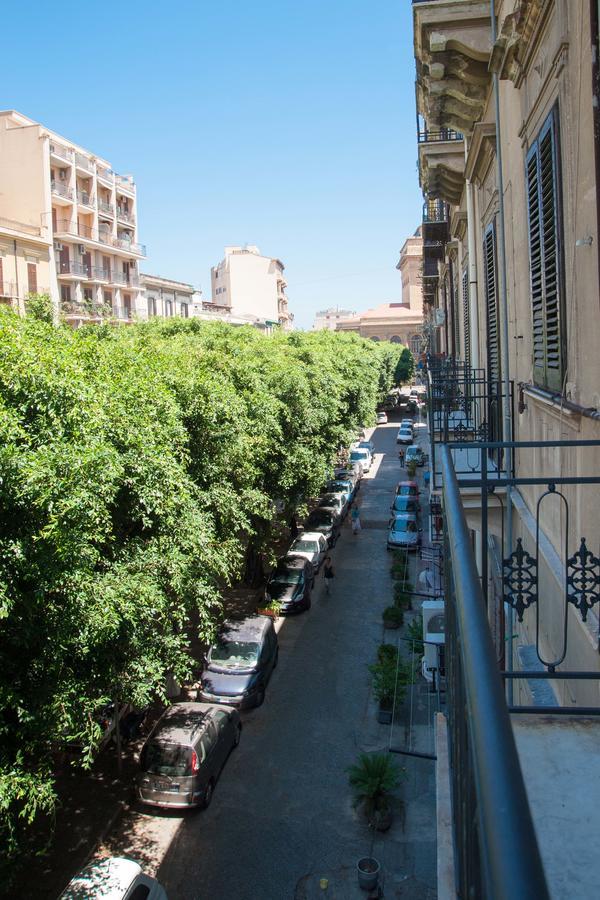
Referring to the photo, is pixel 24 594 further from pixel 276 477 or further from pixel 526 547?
pixel 276 477

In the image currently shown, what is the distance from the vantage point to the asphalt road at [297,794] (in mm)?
9469

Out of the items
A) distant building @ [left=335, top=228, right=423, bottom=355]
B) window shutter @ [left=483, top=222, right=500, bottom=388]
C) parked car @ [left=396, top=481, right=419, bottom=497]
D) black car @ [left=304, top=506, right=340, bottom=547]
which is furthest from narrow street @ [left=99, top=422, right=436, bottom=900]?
distant building @ [left=335, top=228, right=423, bottom=355]

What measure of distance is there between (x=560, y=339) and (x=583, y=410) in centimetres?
110

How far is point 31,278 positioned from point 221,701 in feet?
79.7

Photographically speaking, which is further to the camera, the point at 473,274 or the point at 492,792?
the point at 473,274

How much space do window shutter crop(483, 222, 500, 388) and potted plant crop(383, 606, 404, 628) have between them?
882cm

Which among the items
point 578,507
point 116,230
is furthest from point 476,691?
point 116,230

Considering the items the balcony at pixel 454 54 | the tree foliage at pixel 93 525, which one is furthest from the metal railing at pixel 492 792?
the balcony at pixel 454 54

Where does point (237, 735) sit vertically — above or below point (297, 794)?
above

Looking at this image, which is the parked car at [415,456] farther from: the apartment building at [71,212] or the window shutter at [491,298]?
the window shutter at [491,298]

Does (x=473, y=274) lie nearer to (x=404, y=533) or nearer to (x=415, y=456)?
(x=404, y=533)

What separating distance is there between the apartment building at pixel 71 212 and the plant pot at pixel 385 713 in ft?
79.3

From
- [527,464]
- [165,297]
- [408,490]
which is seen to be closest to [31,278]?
[165,297]

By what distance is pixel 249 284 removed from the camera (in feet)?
259
